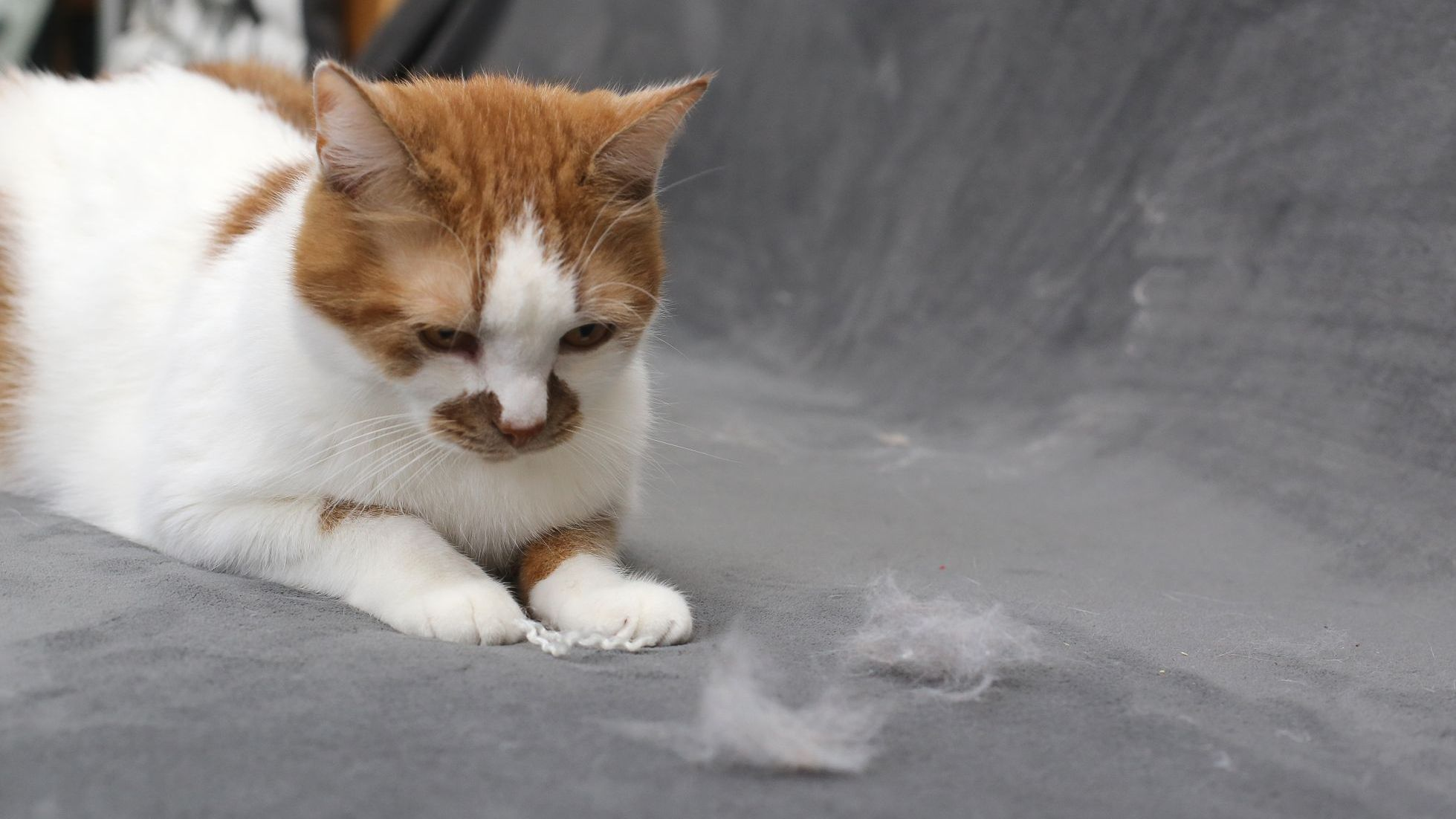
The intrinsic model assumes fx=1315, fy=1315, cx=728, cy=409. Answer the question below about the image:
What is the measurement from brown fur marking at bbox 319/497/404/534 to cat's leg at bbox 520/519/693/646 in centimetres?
18

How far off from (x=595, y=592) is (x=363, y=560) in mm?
255

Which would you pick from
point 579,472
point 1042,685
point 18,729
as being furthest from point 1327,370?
point 18,729

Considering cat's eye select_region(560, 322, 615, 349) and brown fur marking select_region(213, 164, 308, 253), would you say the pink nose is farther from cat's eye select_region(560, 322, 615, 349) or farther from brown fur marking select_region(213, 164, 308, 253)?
brown fur marking select_region(213, 164, 308, 253)

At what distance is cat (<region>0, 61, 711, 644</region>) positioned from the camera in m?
1.31

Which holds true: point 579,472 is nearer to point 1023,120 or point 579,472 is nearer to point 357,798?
point 357,798

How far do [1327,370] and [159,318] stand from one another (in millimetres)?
1824

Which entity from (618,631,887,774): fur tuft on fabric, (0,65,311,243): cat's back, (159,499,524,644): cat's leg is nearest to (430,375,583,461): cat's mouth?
(159,499,524,644): cat's leg

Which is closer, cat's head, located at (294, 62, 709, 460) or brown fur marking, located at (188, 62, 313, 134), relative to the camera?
cat's head, located at (294, 62, 709, 460)

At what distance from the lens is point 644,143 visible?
4.61ft

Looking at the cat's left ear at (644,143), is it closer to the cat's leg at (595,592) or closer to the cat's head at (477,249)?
the cat's head at (477,249)

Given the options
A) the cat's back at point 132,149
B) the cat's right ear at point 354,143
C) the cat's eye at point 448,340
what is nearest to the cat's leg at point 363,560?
the cat's eye at point 448,340

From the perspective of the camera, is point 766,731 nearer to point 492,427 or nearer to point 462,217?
point 492,427

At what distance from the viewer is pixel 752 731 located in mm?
1077

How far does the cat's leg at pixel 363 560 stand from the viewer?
1.35 m
